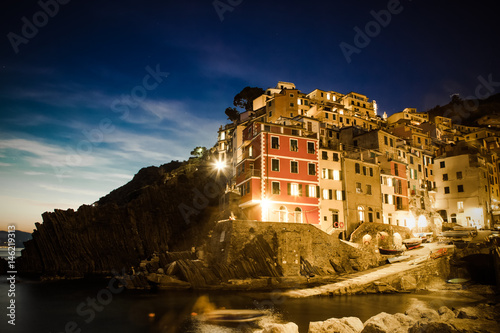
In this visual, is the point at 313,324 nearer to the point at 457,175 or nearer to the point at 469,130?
the point at 457,175

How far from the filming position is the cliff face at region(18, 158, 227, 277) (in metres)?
61.3

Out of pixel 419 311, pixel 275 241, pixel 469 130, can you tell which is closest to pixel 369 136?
pixel 275 241

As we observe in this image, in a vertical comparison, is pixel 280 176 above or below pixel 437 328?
above

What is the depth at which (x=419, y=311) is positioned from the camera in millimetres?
21219

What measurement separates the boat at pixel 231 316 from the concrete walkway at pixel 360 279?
6.62m

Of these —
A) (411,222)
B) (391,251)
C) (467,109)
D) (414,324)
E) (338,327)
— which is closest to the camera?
(414,324)

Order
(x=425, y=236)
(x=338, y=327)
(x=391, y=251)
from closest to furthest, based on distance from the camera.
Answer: (x=338, y=327) → (x=391, y=251) → (x=425, y=236)

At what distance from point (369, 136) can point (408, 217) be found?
14.9 m

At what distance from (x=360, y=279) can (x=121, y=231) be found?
159 ft

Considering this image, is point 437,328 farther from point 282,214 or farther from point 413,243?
point 413,243

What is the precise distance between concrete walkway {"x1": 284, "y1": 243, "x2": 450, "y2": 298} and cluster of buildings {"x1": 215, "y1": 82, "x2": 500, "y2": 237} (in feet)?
24.6

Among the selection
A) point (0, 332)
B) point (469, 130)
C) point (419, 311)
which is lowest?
point (0, 332)

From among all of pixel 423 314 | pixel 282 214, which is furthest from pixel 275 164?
pixel 423 314

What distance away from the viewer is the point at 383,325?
17.9 metres
